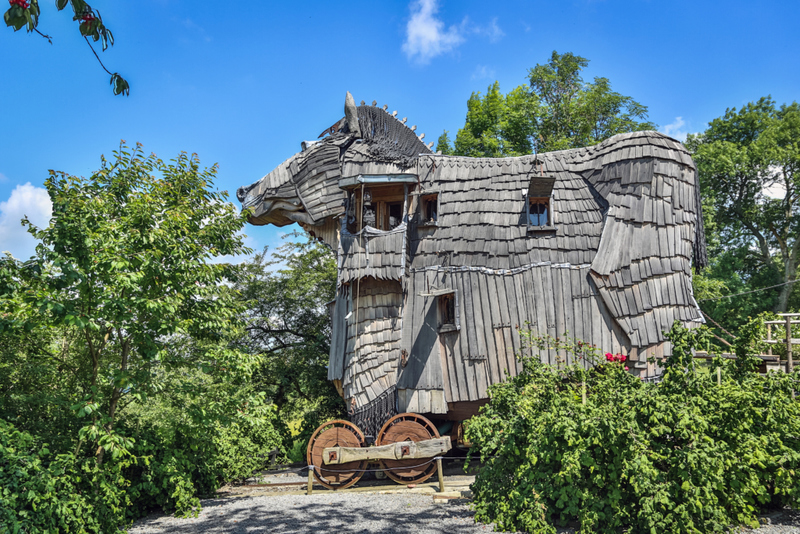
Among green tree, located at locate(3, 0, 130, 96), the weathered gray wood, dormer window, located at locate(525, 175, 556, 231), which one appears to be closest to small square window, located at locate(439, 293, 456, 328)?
the weathered gray wood

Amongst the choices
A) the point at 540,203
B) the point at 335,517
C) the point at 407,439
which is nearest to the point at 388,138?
the point at 540,203

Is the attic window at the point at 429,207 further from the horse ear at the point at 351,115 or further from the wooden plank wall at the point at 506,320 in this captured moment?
the horse ear at the point at 351,115

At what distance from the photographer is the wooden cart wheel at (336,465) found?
34.6 feet

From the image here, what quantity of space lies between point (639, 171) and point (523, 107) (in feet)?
36.5

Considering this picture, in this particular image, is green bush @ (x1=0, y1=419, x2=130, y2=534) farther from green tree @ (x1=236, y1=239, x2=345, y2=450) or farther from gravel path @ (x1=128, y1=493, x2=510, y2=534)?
green tree @ (x1=236, y1=239, x2=345, y2=450)

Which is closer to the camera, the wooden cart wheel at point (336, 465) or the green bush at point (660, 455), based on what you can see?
the green bush at point (660, 455)

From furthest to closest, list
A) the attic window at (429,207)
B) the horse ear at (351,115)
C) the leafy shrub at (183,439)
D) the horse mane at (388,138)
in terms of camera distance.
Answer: the horse ear at (351,115) → the horse mane at (388,138) → the attic window at (429,207) → the leafy shrub at (183,439)

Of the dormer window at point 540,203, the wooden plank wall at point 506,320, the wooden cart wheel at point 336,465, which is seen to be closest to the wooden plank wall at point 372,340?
the wooden cart wheel at point 336,465

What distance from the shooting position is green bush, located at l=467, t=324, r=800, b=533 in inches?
214

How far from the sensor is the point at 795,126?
21672 millimetres

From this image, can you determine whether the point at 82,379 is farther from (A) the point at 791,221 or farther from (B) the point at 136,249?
(A) the point at 791,221

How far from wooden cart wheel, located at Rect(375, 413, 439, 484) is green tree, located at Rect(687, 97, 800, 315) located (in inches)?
609

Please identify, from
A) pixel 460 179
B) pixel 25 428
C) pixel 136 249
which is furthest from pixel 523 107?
pixel 25 428

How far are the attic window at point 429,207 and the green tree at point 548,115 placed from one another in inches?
330
